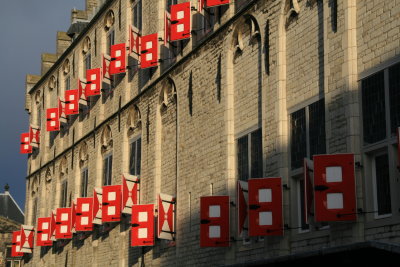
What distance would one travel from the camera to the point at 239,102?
19.6m

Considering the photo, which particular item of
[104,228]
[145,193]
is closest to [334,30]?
[145,193]

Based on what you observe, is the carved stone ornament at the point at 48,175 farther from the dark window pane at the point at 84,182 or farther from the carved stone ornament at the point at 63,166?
the dark window pane at the point at 84,182

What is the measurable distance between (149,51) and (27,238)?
1578 centimetres

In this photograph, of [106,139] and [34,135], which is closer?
[106,139]

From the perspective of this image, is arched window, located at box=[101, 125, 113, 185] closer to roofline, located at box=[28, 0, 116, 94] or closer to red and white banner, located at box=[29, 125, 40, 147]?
roofline, located at box=[28, 0, 116, 94]

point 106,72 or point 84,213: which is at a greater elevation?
point 106,72

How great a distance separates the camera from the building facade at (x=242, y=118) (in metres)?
14.5

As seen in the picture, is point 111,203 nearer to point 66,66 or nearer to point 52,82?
point 66,66

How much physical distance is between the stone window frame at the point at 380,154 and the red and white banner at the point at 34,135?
87.3ft

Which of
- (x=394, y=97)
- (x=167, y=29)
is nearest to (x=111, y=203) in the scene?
(x=167, y=29)

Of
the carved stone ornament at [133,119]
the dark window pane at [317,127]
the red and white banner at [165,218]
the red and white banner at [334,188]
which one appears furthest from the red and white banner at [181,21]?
the red and white banner at [334,188]

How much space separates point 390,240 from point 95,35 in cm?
2104

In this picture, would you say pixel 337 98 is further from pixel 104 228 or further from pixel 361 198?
pixel 104 228

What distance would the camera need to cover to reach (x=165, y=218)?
22.1 metres
